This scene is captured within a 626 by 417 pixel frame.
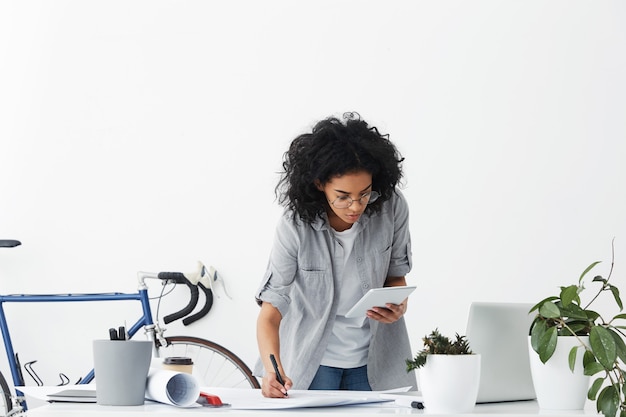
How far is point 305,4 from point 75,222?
132cm

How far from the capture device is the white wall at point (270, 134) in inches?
132

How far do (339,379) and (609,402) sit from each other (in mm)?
924

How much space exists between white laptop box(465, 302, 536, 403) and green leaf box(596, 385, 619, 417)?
0.79 ft

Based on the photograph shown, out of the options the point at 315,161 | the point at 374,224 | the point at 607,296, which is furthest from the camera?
the point at 607,296

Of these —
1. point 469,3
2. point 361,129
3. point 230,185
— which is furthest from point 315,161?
point 469,3

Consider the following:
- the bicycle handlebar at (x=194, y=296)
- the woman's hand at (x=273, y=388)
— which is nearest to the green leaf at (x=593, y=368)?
the woman's hand at (x=273, y=388)

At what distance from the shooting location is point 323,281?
198 cm

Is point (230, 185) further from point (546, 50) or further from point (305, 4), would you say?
point (546, 50)

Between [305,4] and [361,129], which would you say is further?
[305,4]

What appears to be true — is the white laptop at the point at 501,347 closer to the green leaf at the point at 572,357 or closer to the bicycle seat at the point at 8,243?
the green leaf at the point at 572,357

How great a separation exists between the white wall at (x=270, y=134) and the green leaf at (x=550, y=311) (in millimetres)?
2073

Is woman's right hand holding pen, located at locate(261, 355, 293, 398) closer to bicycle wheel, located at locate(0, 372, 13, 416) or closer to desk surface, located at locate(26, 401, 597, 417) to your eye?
desk surface, located at locate(26, 401, 597, 417)

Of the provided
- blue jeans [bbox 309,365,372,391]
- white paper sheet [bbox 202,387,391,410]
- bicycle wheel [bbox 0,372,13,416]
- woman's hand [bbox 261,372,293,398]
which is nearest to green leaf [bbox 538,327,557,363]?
white paper sheet [bbox 202,387,391,410]

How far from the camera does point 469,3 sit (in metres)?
3.44
